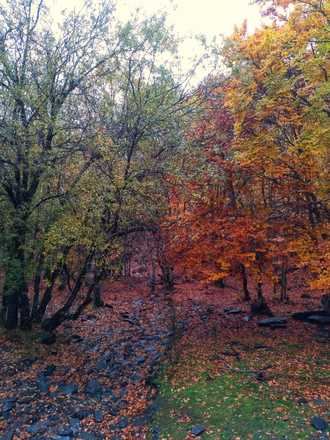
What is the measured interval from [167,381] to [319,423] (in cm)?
469

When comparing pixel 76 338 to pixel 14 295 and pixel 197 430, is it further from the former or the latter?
pixel 197 430

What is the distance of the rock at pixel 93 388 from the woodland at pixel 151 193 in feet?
0.21

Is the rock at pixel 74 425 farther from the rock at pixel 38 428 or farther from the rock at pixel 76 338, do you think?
the rock at pixel 76 338

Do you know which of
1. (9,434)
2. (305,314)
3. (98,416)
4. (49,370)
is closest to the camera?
(9,434)

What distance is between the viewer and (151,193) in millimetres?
13352

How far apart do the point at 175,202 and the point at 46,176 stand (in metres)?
4.94

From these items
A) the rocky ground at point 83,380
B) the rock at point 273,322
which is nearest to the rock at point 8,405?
the rocky ground at point 83,380

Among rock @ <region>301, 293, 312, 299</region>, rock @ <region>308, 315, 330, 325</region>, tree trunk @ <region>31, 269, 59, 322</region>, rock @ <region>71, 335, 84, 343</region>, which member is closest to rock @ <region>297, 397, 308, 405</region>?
rock @ <region>308, 315, 330, 325</region>

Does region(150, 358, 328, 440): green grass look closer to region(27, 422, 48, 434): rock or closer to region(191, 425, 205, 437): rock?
region(191, 425, 205, 437): rock

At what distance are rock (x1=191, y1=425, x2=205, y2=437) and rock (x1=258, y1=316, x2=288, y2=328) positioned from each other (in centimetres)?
771

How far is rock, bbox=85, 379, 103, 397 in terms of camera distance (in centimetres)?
1121

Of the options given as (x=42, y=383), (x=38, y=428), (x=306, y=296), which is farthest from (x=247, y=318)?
(x=38, y=428)

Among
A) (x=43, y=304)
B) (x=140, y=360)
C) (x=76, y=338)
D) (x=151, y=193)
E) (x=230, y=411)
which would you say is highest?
(x=151, y=193)

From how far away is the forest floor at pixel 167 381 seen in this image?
925 cm
